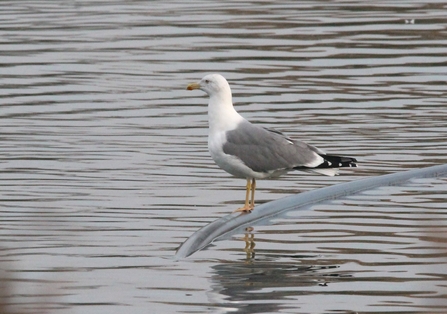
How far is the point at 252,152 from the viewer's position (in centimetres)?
870

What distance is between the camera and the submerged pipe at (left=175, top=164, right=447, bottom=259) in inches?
309

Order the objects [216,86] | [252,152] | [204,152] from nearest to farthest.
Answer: [252,152], [216,86], [204,152]

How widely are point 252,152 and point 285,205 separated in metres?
0.51

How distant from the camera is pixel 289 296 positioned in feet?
22.0

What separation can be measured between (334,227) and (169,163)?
9.17 ft

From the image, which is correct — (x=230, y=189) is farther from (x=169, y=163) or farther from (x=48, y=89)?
(x=48, y=89)

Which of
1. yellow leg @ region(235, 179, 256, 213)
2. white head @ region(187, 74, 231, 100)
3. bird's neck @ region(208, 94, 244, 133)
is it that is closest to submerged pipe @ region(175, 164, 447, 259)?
yellow leg @ region(235, 179, 256, 213)

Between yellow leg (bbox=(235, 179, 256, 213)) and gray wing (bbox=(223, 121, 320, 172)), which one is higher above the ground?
gray wing (bbox=(223, 121, 320, 172))

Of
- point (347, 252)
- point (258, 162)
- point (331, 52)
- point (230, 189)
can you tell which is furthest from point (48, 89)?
point (347, 252)

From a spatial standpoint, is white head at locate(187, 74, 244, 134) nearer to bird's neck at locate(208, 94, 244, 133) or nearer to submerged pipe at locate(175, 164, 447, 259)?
bird's neck at locate(208, 94, 244, 133)

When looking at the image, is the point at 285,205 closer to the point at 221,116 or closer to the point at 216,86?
the point at 221,116

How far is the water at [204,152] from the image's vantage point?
686 centimetres

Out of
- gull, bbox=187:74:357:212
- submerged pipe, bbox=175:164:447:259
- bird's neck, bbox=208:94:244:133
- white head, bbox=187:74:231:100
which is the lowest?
submerged pipe, bbox=175:164:447:259

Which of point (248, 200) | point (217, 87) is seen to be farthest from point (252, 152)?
point (217, 87)
